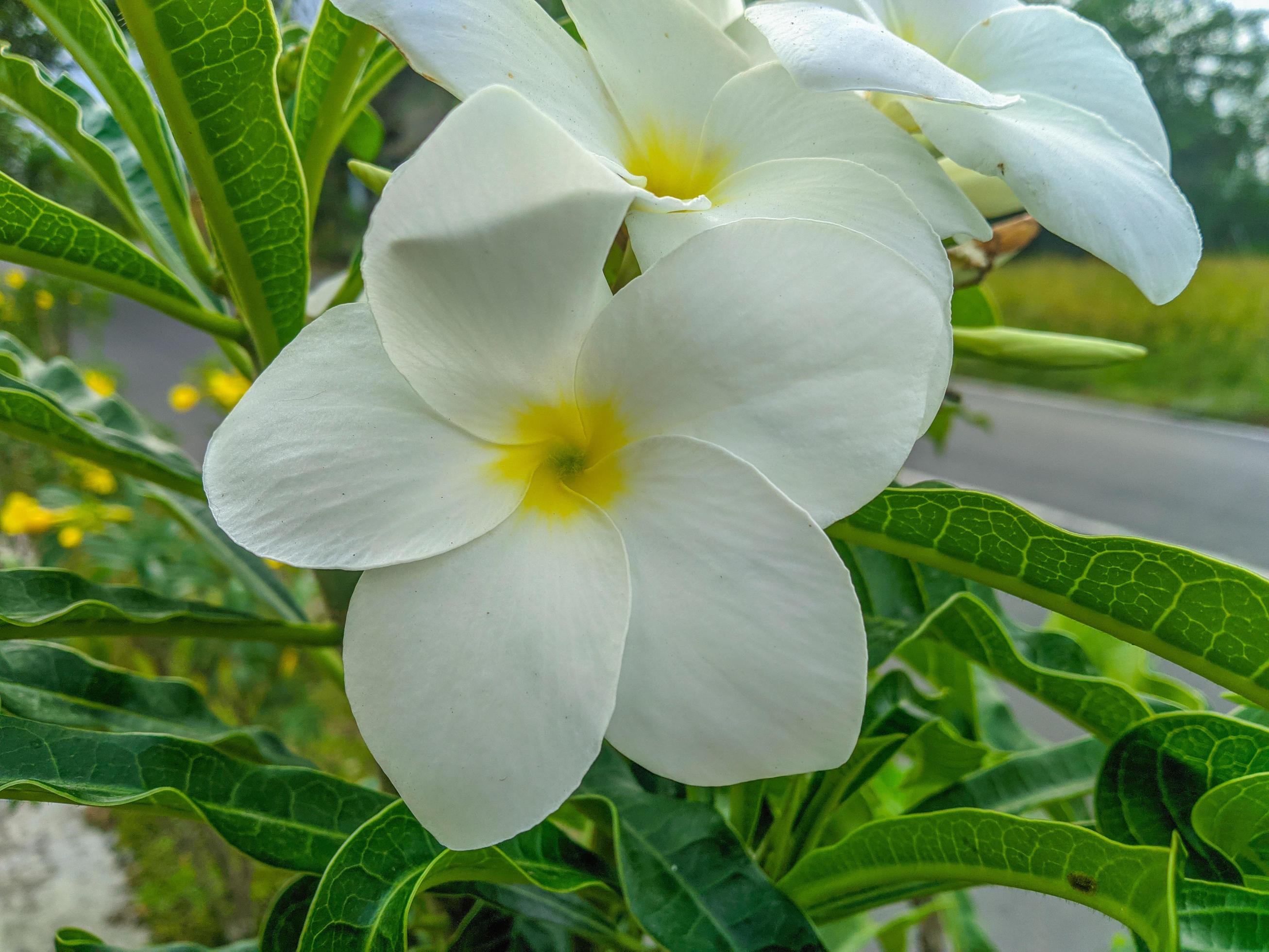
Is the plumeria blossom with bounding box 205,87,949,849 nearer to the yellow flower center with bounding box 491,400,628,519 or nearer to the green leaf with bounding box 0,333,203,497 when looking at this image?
the yellow flower center with bounding box 491,400,628,519

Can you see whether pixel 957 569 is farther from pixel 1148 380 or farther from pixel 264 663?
pixel 1148 380

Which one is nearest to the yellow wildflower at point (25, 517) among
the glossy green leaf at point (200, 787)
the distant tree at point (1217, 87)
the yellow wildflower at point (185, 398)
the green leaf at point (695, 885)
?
the yellow wildflower at point (185, 398)

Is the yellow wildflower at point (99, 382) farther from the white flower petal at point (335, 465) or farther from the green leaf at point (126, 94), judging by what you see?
the white flower petal at point (335, 465)

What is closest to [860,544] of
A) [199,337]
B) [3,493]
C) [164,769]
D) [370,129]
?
[164,769]

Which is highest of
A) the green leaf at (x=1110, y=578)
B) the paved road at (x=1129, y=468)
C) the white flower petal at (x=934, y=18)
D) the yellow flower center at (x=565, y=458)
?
A: the white flower petal at (x=934, y=18)

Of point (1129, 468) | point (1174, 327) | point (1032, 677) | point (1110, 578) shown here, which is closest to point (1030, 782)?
point (1032, 677)

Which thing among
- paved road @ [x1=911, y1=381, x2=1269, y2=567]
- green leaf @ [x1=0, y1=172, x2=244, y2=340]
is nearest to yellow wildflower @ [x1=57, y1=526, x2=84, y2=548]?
green leaf @ [x1=0, y1=172, x2=244, y2=340]
